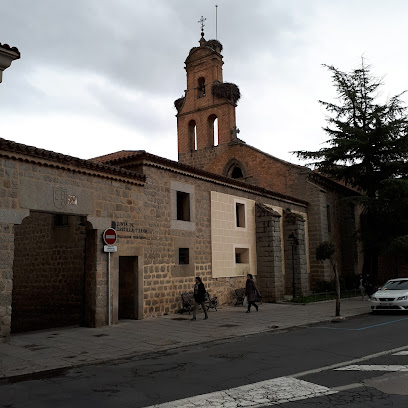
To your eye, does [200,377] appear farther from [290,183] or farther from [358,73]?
[358,73]

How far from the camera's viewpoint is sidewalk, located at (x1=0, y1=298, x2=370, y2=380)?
8109mm

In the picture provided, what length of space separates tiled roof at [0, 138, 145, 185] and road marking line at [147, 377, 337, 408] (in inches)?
309

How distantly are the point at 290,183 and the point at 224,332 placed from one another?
16.8m

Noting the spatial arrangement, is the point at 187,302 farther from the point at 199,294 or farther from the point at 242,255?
the point at 242,255

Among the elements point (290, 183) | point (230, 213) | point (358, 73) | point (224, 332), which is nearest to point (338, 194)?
point (290, 183)

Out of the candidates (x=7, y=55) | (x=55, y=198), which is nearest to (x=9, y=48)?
(x=7, y=55)

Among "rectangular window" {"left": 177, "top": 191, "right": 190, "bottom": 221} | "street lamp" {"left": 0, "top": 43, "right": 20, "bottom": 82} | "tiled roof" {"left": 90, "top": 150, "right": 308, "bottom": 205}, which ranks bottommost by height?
"rectangular window" {"left": 177, "top": 191, "right": 190, "bottom": 221}

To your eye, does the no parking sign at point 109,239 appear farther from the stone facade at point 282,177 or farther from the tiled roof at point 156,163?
the stone facade at point 282,177

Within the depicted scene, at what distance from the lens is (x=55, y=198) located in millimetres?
11539

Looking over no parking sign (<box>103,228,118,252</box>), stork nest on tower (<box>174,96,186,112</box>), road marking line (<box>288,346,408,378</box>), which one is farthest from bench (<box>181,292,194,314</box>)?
stork nest on tower (<box>174,96,186,112</box>)

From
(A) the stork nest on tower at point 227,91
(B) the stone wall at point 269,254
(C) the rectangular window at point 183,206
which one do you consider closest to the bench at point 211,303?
(C) the rectangular window at point 183,206

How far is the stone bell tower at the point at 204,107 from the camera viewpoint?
101ft

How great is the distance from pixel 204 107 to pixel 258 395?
92.4 ft

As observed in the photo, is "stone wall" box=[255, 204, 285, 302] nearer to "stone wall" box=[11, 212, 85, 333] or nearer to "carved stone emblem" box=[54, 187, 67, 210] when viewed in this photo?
"stone wall" box=[11, 212, 85, 333]
